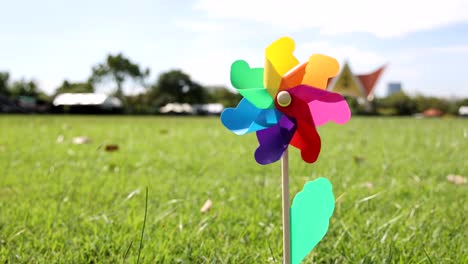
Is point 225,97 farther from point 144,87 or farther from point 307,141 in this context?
point 307,141

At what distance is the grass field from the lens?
1358 millimetres

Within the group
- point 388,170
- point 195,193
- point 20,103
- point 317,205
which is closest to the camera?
point 317,205

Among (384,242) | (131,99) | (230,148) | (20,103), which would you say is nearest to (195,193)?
(384,242)

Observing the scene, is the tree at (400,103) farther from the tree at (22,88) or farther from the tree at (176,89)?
the tree at (22,88)

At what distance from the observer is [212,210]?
182 centimetres

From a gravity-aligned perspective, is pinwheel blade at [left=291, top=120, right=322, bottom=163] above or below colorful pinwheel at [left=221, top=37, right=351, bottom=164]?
below

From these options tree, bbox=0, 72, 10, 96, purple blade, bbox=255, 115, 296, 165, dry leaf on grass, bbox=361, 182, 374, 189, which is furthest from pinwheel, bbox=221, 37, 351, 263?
tree, bbox=0, 72, 10, 96

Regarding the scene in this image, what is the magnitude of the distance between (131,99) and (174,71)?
6.74 meters

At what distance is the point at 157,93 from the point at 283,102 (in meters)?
59.4

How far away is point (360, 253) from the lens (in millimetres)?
1341

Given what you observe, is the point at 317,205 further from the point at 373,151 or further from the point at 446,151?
the point at 446,151

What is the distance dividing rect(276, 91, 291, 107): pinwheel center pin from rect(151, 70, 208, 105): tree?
58354 millimetres

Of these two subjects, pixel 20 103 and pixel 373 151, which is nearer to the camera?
pixel 373 151

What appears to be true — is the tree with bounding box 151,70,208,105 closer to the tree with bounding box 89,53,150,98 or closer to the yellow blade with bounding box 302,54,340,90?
the tree with bounding box 89,53,150,98
